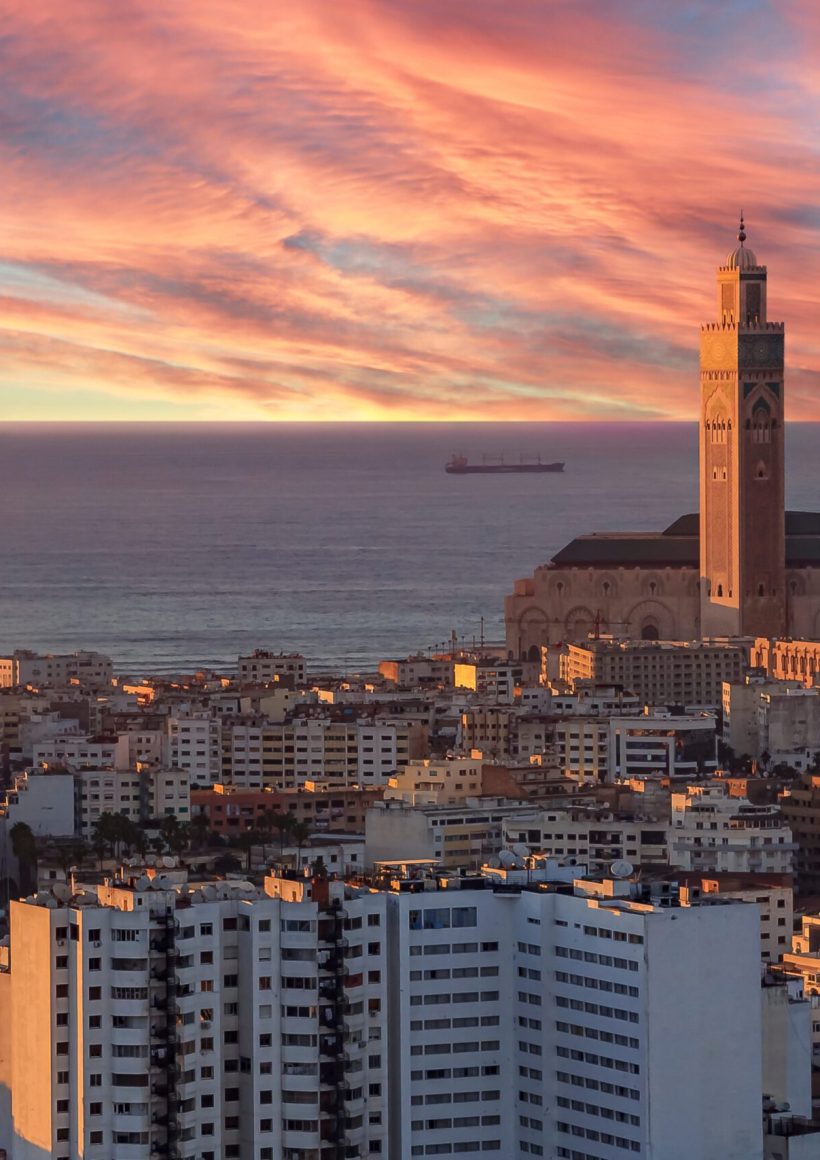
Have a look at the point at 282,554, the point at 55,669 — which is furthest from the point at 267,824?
the point at 282,554

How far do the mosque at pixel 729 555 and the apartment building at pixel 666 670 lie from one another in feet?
21.0

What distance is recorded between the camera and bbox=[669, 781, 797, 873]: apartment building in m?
49.8

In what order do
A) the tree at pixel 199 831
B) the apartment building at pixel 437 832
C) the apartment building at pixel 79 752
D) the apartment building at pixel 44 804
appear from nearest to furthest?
the apartment building at pixel 437 832
the tree at pixel 199 831
the apartment building at pixel 44 804
the apartment building at pixel 79 752

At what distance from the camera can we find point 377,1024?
115ft

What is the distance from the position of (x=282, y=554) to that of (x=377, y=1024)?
312ft

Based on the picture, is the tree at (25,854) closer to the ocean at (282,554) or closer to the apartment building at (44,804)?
the apartment building at (44,804)

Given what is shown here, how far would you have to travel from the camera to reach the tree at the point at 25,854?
167 ft

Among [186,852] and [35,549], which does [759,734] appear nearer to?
[186,852]

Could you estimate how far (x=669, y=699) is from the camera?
71.2 metres

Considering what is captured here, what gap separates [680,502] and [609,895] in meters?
126

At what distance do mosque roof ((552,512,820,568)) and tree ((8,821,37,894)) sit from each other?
30.5m

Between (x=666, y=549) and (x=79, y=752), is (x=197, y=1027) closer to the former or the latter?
(x=79, y=752)

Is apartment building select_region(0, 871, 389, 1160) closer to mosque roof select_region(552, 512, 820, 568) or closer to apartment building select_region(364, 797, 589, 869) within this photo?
apartment building select_region(364, 797, 589, 869)

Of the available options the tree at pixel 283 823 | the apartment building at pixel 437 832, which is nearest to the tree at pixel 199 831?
the tree at pixel 283 823
